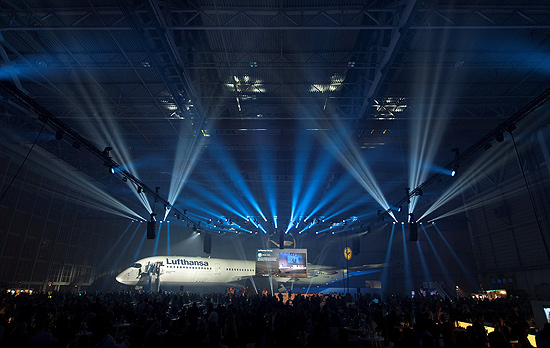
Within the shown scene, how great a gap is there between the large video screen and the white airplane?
58 cm

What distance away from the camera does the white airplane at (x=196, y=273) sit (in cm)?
2530

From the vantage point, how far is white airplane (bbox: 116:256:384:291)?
83.0ft

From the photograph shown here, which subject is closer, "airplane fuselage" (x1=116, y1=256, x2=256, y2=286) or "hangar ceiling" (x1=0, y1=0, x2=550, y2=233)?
"hangar ceiling" (x1=0, y1=0, x2=550, y2=233)

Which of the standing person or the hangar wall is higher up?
the hangar wall

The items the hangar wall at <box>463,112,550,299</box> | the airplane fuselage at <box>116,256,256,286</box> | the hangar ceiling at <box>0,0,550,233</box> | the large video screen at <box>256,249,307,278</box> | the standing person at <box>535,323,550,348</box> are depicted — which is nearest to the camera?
the standing person at <box>535,323,550,348</box>

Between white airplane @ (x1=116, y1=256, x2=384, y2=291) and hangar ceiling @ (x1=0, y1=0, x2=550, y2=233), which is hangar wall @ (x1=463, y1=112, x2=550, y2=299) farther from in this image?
white airplane @ (x1=116, y1=256, x2=384, y2=291)

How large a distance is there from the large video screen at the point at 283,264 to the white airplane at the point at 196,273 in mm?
580

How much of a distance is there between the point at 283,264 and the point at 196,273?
885cm

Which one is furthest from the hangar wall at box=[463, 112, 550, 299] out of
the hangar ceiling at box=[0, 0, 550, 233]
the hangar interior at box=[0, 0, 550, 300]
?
the hangar ceiling at box=[0, 0, 550, 233]

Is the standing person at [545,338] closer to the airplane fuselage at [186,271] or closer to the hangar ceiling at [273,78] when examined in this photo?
the hangar ceiling at [273,78]

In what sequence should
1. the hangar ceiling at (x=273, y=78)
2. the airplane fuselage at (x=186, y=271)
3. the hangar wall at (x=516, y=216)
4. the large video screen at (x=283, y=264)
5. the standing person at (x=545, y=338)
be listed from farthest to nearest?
the large video screen at (x=283, y=264) → the airplane fuselage at (x=186, y=271) → the hangar wall at (x=516, y=216) → the hangar ceiling at (x=273, y=78) → the standing person at (x=545, y=338)

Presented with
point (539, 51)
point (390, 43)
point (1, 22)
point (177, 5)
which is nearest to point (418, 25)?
point (390, 43)

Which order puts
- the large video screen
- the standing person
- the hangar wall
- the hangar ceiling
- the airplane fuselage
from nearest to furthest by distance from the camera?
the standing person → the hangar ceiling → the hangar wall → the airplane fuselage → the large video screen

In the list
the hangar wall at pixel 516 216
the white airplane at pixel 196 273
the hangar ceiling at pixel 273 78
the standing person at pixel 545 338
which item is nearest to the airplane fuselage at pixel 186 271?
the white airplane at pixel 196 273
